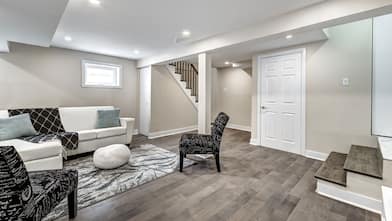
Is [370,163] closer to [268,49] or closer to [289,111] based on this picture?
[289,111]

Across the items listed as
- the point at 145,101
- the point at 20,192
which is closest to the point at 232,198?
the point at 20,192

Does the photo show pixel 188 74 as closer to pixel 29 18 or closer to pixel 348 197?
pixel 29 18

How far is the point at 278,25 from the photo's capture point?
103 inches

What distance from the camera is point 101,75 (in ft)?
16.5

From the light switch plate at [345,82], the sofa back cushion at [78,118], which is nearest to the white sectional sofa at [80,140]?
the sofa back cushion at [78,118]

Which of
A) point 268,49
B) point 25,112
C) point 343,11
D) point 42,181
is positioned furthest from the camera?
point 268,49

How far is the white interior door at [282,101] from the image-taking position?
376 cm

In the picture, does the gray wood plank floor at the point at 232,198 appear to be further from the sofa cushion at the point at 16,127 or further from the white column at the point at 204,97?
the sofa cushion at the point at 16,127

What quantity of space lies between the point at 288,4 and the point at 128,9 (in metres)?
2.03

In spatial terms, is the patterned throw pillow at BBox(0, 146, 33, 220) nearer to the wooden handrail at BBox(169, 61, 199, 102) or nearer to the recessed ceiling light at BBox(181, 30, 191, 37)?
the recessed ceiling light at BBox(181, 30, 191, 37)

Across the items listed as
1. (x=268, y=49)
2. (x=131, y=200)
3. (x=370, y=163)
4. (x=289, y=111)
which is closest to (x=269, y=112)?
(x=289, y=111)

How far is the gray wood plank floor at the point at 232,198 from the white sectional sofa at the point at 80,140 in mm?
1269

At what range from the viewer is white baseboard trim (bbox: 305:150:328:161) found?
344 centimetres

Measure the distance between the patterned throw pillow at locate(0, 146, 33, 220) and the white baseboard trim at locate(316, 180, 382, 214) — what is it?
2.90 m
